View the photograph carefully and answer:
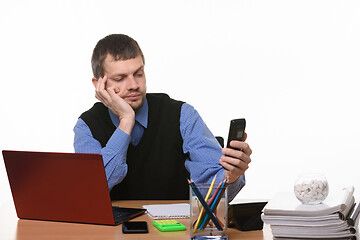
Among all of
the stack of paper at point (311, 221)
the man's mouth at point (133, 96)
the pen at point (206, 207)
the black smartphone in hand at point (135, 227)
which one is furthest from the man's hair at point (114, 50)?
the stack of paper at point (311, 221)

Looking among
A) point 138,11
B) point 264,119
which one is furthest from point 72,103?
point 264,119

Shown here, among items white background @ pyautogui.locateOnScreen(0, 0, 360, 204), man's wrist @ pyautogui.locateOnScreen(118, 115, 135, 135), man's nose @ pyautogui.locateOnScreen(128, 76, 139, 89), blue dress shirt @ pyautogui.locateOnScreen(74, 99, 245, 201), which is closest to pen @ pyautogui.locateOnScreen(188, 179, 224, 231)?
blue dress shirt @ pyautogui.locateOnScreen(74, 99, 245, 201)

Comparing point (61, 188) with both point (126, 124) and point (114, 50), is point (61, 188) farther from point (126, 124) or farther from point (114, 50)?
point (114, 50)

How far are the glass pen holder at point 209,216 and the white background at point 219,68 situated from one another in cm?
289

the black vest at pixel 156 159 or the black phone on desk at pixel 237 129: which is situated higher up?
the black phone on desk at pixel 237 129

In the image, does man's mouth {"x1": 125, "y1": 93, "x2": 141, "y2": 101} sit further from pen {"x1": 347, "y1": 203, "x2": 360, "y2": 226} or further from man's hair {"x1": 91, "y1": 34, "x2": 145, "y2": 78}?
pen {"x1": 347, "y1": 203, "x2": 360, "y2": 226}

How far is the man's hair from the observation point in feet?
6.70

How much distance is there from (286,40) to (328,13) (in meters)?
0.40

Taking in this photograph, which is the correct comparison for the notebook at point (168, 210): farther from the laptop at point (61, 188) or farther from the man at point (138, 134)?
the man at point (138, 134)

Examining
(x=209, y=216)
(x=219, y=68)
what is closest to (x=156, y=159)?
(x=209, y=216)

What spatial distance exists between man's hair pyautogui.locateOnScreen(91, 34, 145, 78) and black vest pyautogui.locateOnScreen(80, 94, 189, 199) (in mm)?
183

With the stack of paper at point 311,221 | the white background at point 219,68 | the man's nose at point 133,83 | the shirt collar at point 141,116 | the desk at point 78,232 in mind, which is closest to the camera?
the stack of paper at point 311,221

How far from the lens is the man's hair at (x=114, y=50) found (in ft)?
6.70

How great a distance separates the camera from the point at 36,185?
150cm
